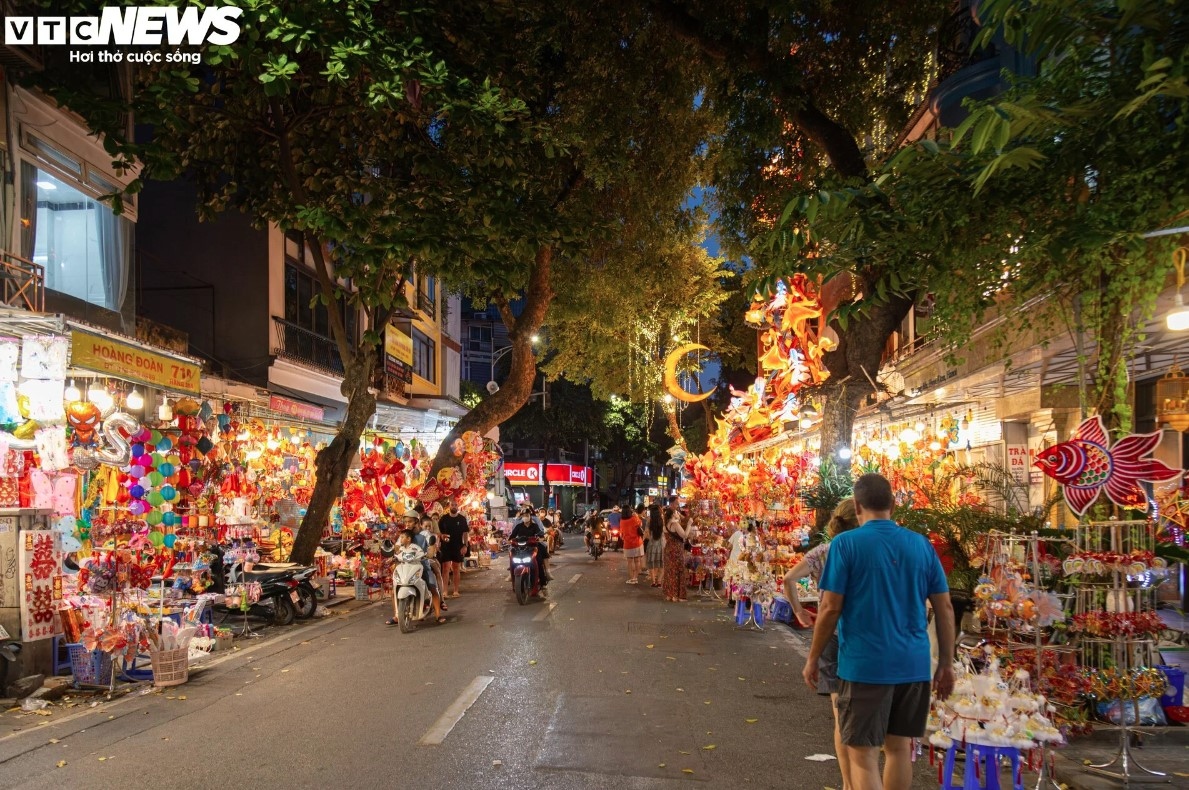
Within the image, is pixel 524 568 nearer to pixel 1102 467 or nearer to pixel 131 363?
pixel 131 363

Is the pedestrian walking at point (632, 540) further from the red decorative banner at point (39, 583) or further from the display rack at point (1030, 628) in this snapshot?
the display rack at point (1030, 628)

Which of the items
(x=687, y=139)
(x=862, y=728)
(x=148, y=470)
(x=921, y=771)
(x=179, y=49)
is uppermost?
(x=687, y=139)

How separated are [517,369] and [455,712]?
14840mm

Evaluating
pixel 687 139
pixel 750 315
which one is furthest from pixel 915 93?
pixel 750 315

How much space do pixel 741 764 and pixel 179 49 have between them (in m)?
10.6

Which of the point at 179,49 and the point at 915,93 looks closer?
the point at 179,49

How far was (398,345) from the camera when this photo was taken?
85.8 ft

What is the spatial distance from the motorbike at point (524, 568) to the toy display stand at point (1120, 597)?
10.5m

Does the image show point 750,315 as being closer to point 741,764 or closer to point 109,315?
point 109,315

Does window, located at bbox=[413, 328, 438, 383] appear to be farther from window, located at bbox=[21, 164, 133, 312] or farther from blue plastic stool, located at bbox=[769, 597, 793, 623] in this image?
blue plastic stool, located at bbox=[769, 597, 793, 623]

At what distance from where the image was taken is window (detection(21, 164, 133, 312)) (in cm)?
1289

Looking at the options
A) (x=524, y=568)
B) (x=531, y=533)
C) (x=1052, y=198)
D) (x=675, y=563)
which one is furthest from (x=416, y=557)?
(x=1052, y=198)

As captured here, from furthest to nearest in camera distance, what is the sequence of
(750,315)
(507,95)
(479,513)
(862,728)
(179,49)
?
1. (479,513)
2. (750,315)
3. (507,95)
4. (179,49)
5. (862,728)

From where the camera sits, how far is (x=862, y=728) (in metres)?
4.49
